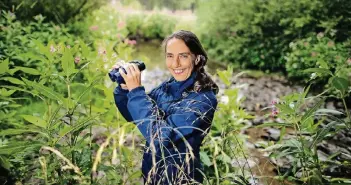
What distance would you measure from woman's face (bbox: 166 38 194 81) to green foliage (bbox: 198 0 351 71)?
7.14m

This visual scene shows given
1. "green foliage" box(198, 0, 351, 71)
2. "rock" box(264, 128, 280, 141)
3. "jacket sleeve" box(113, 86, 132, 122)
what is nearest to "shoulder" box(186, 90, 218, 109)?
"jacket sleeve" box(113, 86, 132, 122)

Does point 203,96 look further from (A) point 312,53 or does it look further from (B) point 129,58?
(A) point 312,53

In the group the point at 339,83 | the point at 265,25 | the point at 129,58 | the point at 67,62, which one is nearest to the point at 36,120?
the point at 67,62

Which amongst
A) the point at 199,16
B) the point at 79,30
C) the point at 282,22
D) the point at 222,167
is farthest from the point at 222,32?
the point at 222,167

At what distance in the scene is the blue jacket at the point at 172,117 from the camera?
4.95 ft

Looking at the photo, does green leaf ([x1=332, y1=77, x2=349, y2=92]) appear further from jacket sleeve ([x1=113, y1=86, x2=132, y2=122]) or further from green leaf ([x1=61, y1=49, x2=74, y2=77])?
green leaf ([x1=61, y1=49, x2=74, y2=77])

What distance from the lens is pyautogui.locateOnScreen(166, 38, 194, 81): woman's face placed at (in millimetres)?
1969

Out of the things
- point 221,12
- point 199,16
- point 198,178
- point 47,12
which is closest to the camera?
point 198,178

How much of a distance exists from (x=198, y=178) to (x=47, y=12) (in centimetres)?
553

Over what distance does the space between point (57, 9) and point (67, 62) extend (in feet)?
17.5

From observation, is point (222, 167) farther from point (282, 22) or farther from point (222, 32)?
point (222, 32)

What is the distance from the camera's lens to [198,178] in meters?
1.97

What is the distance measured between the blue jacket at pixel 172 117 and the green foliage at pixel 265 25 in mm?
7237

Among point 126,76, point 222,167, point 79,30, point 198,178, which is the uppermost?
point 79,30
